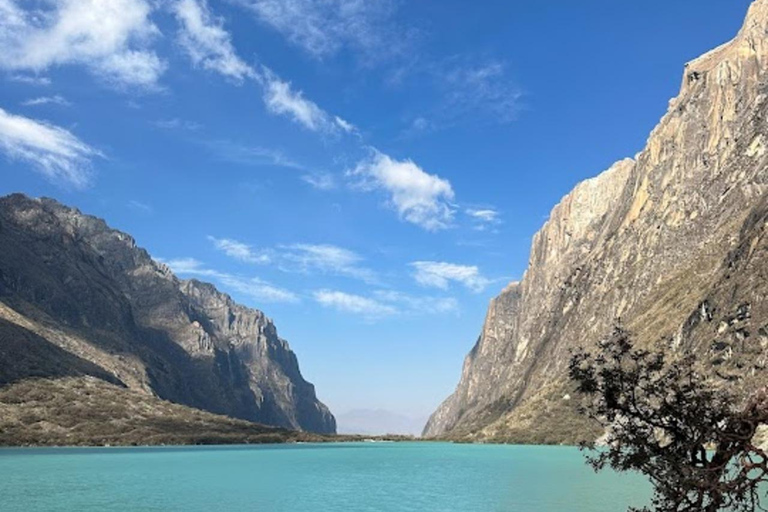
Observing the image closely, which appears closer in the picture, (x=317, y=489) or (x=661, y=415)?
(x=661, y=415)

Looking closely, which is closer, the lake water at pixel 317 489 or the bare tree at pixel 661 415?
the bare tree at pixel 661 415

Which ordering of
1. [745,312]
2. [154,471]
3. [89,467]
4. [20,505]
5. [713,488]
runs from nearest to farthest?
1. [713,488]
2. [20,505]
3. [154,471]
4. [89,467]
5. [745,312]

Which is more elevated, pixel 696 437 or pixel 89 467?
pixel 696 437

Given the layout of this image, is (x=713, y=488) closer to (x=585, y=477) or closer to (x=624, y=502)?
(x=624, y=502)

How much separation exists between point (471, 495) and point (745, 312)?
139 metres

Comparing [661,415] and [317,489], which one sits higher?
[661,415]

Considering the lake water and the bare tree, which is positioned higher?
the bare tree

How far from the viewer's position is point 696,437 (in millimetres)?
20766

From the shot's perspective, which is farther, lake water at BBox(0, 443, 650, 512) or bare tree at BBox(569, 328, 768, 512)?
lake water at BBox(0, 443, 650, 512)

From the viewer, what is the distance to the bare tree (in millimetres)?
19281

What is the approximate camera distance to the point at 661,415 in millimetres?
20750

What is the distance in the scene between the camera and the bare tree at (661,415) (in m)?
19.3

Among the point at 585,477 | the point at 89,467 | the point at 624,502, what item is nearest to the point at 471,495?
the point at 624,502

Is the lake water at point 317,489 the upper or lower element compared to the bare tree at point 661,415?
lower
